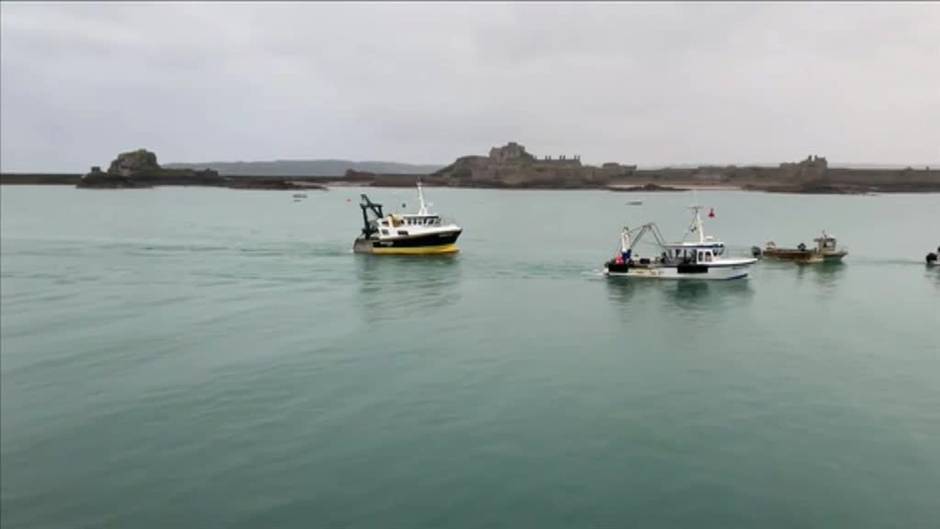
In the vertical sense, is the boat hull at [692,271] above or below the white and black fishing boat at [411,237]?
below

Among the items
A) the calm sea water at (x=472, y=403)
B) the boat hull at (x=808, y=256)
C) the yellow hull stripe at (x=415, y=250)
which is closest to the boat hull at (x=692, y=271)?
the calm sea water at (x=472, y=403)

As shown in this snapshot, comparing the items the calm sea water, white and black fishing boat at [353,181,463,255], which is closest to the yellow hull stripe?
white and black fishing boat at [353,181,463,255]

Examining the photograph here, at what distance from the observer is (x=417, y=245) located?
247 feet

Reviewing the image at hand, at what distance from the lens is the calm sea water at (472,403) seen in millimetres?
18250

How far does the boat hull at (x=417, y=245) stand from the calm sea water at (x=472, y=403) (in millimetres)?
17706

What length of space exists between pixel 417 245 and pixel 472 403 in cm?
5018

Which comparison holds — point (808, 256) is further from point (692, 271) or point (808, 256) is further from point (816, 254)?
point (692, 271)

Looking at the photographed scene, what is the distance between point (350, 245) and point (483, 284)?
3820cm

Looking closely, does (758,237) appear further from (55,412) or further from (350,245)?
(55,412)

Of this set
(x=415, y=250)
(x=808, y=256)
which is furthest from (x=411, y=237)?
(x=808, y=256)

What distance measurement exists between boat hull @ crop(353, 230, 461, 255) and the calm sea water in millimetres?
17706

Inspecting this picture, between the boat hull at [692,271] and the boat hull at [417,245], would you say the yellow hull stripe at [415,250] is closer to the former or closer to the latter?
the boat hull at [417,245]

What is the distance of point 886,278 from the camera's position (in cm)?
5834

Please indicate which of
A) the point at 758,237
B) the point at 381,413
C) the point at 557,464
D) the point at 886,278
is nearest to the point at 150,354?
the point at 381,413
